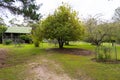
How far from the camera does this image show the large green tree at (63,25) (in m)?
23.1

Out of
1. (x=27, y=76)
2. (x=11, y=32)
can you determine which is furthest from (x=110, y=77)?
(x=11, y=32)

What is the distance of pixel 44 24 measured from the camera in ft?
78.6

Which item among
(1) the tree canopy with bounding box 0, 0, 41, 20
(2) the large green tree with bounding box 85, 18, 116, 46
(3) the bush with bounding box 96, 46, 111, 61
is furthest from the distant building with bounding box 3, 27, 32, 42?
(3) the bush with bounding box 96, 46, 111, 61

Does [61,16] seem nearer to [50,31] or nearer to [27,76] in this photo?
[50,31]

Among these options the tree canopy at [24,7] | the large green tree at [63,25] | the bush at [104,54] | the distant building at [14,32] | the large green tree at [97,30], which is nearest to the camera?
the bush at [104,54]

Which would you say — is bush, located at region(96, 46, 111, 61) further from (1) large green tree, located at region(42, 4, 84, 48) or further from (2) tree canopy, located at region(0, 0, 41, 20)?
(1) large green tree, located at region(42, 4, 84, 48)

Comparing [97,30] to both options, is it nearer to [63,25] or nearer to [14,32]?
[63,25]

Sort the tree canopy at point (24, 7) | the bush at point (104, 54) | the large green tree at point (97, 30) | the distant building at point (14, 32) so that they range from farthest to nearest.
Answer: the distant building at point (14, 32), the large green tree at point (97, 30), the tree canopy at point (24, 7), the bush at point (104, 54)

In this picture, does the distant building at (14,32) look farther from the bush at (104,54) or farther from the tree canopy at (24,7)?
the bush at (104,54)

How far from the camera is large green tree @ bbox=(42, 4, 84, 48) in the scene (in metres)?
23.1

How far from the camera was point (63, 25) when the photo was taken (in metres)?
23.7

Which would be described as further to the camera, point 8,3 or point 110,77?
point 8,3

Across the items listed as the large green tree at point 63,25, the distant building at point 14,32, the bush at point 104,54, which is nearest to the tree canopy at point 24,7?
the bush at point 104,54

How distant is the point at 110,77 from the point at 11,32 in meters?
41.5
